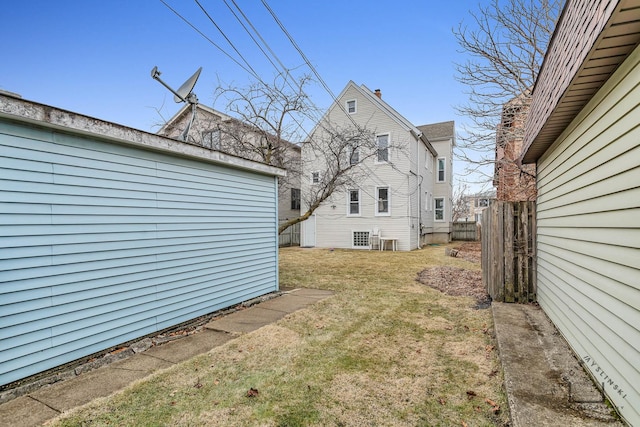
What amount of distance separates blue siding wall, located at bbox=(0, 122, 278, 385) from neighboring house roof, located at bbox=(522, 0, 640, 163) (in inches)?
186

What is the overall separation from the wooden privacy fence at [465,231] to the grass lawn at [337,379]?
62.6 feet

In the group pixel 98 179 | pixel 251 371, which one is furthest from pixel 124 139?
pixel 251 371

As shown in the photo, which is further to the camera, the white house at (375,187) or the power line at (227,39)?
the white house at (375,187)

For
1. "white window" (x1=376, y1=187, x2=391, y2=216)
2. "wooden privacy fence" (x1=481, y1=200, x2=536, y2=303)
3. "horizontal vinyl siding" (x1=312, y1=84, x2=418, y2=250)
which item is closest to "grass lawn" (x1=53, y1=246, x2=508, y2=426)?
"wooden privacy fence" (x1=481, y1=200, x2=536, y2=303)

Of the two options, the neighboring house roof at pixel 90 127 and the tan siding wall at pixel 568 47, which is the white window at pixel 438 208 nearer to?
the tan siding wall at pixel 568 47

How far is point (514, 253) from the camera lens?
5523 mm

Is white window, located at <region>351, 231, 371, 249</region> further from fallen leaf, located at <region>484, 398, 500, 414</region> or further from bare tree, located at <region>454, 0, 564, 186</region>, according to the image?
fallen leaf, located at <region>484, 398, 500, 414</region>

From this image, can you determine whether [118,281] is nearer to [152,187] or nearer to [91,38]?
[152,187]

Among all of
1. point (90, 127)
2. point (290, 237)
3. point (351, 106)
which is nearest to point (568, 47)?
point (90, 127)

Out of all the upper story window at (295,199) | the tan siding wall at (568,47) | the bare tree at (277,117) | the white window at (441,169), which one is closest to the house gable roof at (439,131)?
the white window at (441,169)

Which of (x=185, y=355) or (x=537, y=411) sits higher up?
(x=537, y=411)

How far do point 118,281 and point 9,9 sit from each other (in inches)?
227

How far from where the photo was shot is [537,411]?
2.31 meters

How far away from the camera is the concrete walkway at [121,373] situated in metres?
2.63
